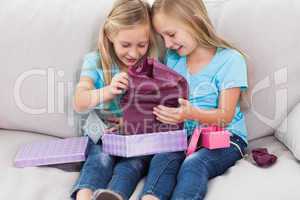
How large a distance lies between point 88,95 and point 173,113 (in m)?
0.26

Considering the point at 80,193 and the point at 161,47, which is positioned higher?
the point at 161,47

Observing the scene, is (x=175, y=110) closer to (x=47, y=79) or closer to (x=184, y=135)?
(x=184, y=135)

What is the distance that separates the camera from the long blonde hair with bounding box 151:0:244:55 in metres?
1.42

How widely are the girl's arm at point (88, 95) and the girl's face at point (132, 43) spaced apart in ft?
0.38

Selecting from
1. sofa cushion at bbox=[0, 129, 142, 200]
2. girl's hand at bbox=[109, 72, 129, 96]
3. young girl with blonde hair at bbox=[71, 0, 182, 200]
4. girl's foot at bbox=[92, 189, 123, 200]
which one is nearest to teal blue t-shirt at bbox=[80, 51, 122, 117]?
young girl with blonde hair at bbox=[71, 0, 182, 200]

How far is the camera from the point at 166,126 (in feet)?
4.43

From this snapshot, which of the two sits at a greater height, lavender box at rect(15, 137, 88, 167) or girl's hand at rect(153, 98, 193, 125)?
girl's hand at rect(153, 98, 193, 125)

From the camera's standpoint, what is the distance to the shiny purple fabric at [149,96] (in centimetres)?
133

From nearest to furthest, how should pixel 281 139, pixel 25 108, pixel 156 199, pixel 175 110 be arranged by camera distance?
pixel 156 199
pixel 175 110
pixel 281 139
pixel 25 108

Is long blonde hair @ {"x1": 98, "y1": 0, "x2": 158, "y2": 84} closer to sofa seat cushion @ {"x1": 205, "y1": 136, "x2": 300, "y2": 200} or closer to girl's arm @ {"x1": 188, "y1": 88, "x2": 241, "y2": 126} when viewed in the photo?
girl's arm @ {"x1": 188, "y1": 88, "x2": 241, "y2": 126}

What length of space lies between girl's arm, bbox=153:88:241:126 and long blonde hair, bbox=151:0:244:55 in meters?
0.16

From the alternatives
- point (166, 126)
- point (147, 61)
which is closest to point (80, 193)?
point (166, 126)

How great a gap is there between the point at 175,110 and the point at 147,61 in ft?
0.51

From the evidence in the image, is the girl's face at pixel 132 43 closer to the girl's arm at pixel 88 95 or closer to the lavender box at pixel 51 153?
the girl's arm at pixel 88 95
